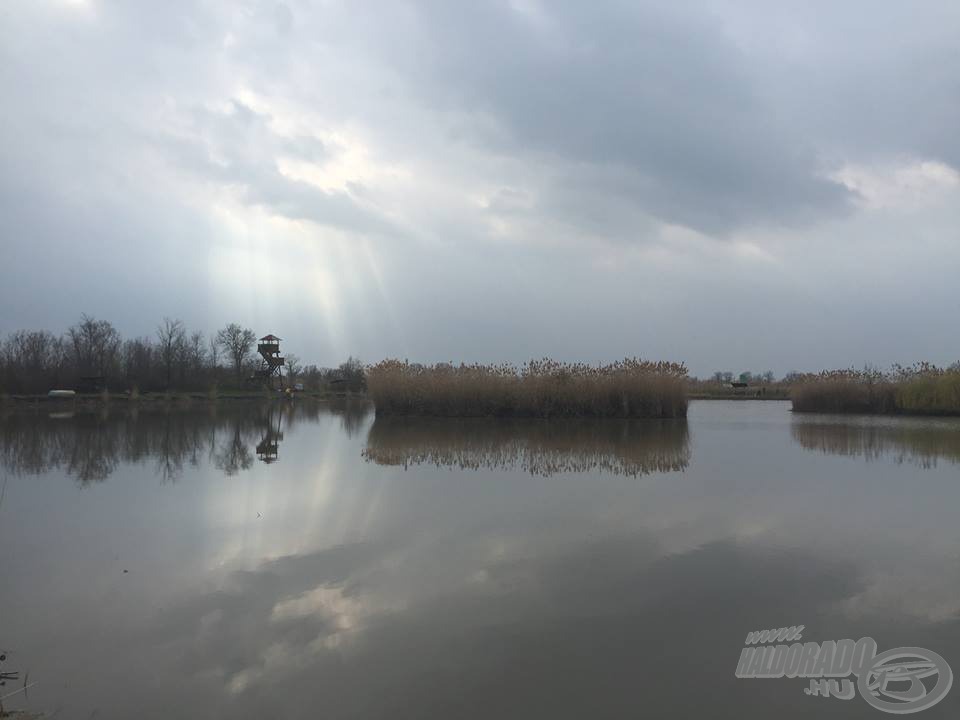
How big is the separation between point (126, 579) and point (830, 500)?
6.20 m

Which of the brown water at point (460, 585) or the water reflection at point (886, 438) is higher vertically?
the water reflection at point (886, 438)

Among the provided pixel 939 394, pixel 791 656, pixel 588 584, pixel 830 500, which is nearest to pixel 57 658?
pixel 588 584

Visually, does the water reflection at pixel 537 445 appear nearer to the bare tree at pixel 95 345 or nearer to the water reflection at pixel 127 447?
the water reflection at pixel 127 447

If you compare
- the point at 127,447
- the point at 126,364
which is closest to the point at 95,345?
the point at 126,364

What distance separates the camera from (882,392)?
2000 cm

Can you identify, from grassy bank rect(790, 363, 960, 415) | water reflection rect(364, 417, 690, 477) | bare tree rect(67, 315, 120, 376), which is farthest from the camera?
bare tree rect(67, 315, 120, 376)

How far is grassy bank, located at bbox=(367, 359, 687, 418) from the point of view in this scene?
1631 cm

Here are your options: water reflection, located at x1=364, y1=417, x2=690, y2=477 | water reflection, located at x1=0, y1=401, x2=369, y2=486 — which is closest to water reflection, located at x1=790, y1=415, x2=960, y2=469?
water reflection, located at x1=364, y1=417, x2=690, y2=477

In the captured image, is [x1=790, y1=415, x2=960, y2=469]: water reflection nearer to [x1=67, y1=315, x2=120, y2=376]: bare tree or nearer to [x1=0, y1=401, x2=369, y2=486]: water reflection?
[x1=0, y1=401, x2=369, y2=486]: water reflection

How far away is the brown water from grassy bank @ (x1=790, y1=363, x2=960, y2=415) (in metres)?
13.1

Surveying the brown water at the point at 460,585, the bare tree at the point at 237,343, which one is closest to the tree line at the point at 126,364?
the bare tree at the point at 237,343

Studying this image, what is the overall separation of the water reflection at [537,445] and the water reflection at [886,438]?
253 cm

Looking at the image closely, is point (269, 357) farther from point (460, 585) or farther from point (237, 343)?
point (460, 585)

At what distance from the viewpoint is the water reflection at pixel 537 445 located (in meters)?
8.58
